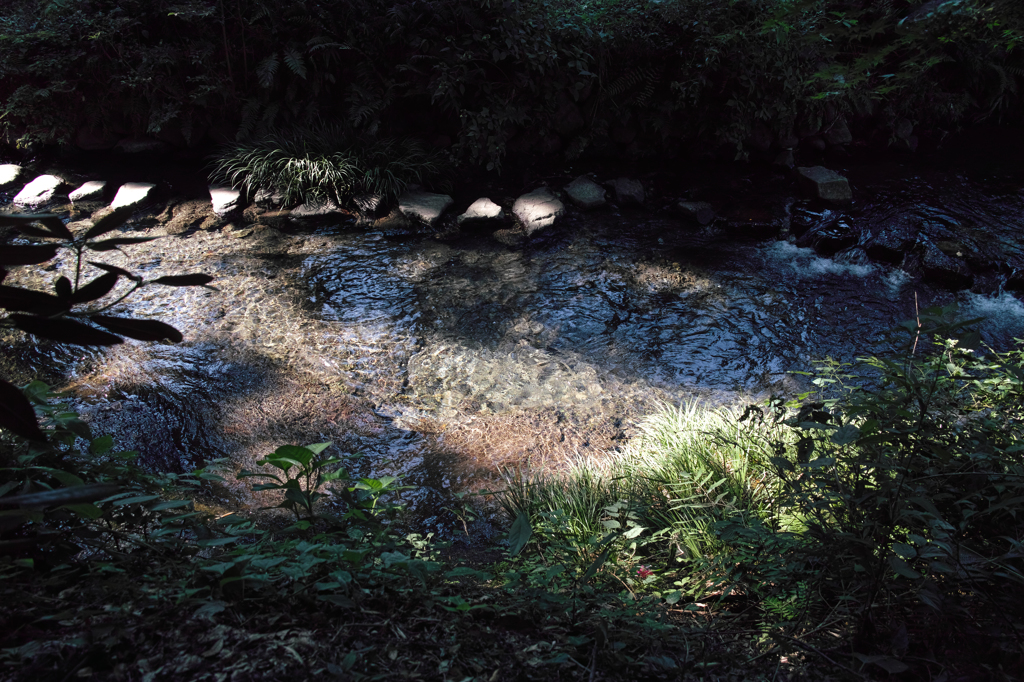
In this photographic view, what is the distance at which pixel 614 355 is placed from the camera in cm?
424

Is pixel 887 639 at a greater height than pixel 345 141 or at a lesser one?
lesser

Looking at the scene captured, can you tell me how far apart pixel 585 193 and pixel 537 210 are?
2.25 feet

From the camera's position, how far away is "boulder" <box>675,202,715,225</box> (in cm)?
603

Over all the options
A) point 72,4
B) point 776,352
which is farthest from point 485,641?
point 72,4

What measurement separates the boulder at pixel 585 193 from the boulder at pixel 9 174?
248 inches

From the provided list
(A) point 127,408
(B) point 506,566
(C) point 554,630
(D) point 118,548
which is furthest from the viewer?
(A) point 127,408

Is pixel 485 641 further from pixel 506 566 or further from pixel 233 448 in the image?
pixel 233 448

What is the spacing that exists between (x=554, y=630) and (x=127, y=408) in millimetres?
3178

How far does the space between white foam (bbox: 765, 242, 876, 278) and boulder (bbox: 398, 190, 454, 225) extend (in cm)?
324

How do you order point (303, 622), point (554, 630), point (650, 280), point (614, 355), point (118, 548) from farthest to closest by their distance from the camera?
point (650, 280), point (614, 355), point (118, 548), point (554, 630), point (303, 622)

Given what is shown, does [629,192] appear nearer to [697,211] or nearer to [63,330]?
[697,211]

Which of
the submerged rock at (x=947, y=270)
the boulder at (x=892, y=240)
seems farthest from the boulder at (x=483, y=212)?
the submerged rock at (x=947, y=270)

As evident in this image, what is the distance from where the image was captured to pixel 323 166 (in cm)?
615

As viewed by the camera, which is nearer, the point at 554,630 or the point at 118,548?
the point at 554,630
